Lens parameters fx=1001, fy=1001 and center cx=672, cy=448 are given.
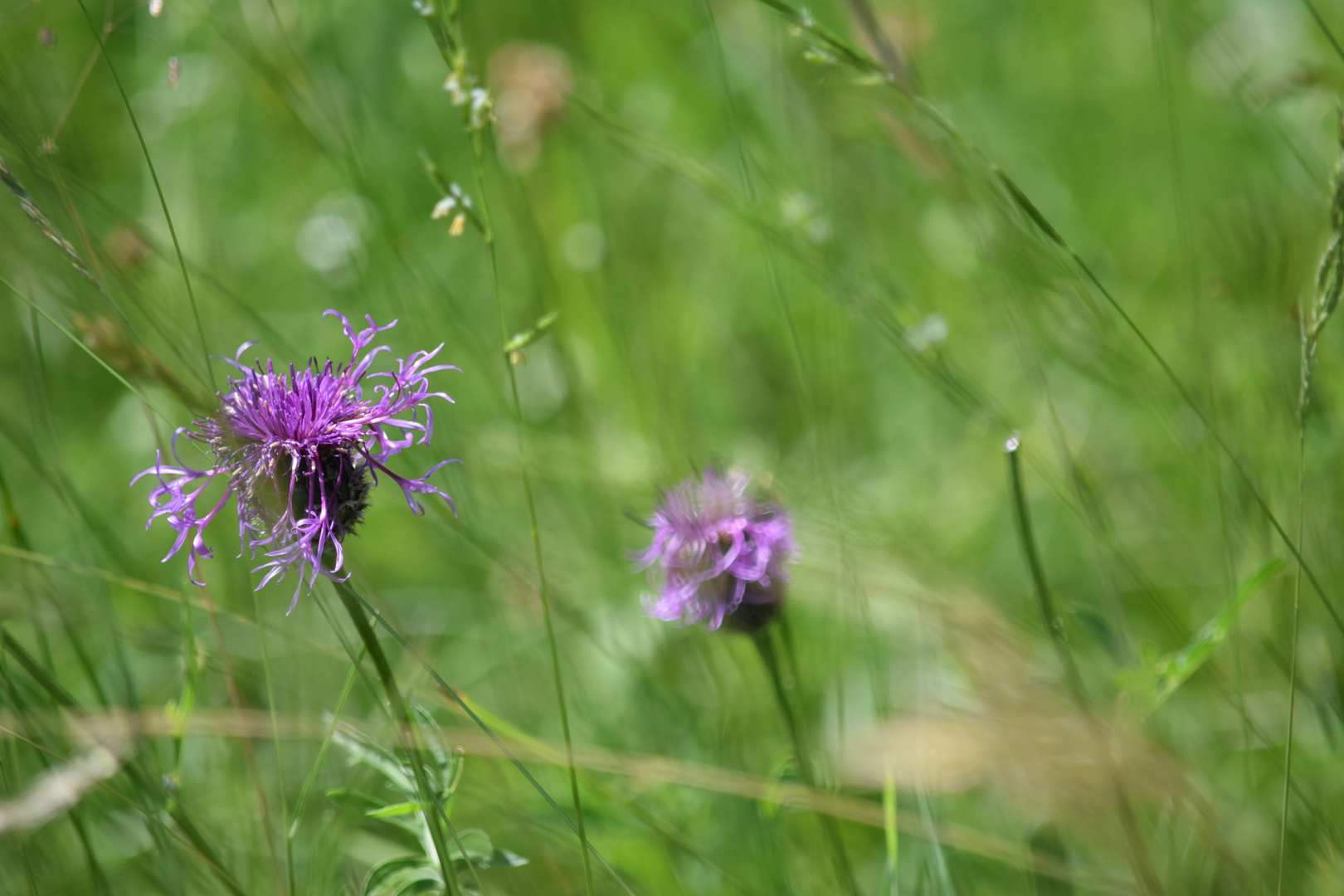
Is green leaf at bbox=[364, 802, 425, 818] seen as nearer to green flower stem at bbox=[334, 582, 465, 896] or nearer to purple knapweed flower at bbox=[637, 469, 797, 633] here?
green flower stem at bbox=[334, 582, 465, 896]

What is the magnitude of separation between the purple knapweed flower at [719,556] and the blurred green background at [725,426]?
0.20ft

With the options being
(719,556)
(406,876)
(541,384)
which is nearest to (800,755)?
(719,556)

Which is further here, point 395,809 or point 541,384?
point 541,384

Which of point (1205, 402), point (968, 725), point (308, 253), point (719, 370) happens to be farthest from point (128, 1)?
point (968, 725)

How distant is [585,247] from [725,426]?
2.09 ft

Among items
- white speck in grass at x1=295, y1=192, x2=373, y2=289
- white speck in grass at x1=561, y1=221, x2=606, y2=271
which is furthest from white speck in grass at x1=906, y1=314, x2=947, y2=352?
white speck in grass at x1=295, y1=192, x2=373, y2=289

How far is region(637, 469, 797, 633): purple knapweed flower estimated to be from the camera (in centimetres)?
148

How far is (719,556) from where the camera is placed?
1.50 metres

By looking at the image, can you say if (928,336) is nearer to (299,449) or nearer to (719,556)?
(719,556)

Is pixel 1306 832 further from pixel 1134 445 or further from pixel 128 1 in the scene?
pixel 128 1

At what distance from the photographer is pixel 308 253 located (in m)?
2.79

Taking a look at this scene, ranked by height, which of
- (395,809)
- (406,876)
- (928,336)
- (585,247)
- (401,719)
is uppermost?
(585,247)

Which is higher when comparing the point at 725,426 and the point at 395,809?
the point at 725,426

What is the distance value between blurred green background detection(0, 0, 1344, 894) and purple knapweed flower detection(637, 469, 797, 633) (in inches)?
2.4
